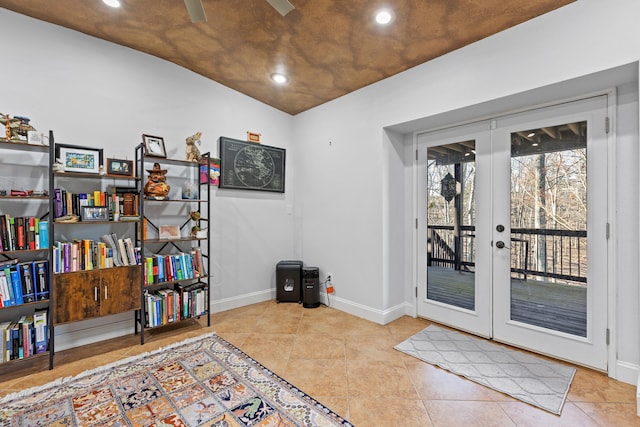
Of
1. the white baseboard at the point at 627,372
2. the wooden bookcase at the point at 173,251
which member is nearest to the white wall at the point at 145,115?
the wooden bookcase at the point at 173,251

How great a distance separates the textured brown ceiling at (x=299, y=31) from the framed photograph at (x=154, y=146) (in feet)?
3.00

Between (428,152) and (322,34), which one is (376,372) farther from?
(322,34)

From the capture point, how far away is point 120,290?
8.72 ft

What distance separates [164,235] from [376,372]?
7.92 ft

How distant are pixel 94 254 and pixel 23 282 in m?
0.47

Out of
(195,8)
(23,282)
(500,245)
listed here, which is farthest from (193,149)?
(500,245)

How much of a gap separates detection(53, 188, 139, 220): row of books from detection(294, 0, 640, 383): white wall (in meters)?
2.15

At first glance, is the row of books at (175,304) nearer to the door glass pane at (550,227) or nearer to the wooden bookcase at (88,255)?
the wooden bookcase at (88,255)

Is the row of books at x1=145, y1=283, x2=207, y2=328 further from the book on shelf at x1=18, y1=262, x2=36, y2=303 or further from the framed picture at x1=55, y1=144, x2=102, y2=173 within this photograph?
the framed picture at x1=55, y1=144, x2=102, y2=173

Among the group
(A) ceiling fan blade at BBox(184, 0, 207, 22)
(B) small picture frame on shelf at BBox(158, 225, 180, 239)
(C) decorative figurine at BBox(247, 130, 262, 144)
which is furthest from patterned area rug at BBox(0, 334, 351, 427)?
(C) decorative figurine at BBox(247, 130, 262, 144)

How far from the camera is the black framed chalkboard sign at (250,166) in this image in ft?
12.0

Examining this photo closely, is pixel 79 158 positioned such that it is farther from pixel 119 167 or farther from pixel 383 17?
pixel 383 17

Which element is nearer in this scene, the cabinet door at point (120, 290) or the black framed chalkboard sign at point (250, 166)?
the cabinet door at point (120, 290)

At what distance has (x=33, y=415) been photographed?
183cm
